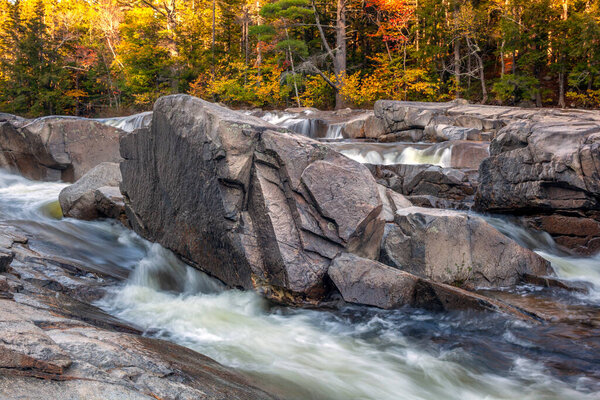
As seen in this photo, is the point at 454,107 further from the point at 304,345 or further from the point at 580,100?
the point at 304,345

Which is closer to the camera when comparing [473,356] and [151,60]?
[473,356]

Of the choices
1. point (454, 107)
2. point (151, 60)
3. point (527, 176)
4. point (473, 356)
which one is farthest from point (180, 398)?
point (151, 60)

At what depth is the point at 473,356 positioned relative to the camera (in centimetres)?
482

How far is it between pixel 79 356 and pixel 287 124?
1922cm

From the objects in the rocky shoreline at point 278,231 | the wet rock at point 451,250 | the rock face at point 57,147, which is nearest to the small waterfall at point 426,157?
the rocky shoreline at point 278,231

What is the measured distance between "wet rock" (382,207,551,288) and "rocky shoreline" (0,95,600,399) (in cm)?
2

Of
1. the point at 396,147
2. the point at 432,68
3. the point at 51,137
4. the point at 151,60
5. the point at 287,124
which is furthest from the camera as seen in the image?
the point at 151,60

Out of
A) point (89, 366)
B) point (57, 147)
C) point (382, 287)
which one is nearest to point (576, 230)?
point (382, 287)

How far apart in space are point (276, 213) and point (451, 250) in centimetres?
278

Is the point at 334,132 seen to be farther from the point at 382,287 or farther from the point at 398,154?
the point at 382,287

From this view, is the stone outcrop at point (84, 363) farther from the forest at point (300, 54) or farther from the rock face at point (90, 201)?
the forest at point (300, 54)

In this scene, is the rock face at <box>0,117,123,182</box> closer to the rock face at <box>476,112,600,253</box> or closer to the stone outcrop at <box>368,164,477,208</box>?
the stone outcrop at <box>368,164,477,208</box>

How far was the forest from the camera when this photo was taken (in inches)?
928

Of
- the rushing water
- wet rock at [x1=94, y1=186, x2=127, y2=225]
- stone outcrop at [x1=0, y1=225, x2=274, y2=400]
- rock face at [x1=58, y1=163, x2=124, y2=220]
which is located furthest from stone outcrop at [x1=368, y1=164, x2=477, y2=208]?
stone outcrop at [x1=0, y1=225, x2=274, y2=400]
